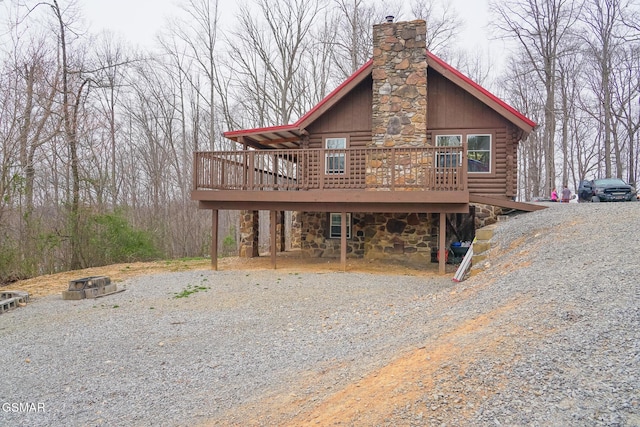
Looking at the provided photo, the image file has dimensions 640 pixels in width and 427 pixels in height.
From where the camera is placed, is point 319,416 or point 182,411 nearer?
point 319,416

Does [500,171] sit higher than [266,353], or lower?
higher

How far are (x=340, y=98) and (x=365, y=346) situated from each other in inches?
363

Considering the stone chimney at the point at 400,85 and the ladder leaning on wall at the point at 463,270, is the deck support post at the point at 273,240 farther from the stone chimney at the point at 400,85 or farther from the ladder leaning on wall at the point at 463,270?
the ladder leaning on wall at the point at 463,270

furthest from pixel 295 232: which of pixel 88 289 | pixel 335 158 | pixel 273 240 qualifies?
pixel 88 289

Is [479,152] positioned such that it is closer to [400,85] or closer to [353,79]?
[400,85]

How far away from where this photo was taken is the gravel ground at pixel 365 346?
2809 millimetres

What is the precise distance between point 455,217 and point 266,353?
9.83 meters

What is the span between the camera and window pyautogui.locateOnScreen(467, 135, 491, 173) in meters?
12.3

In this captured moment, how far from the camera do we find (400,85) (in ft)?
38.9

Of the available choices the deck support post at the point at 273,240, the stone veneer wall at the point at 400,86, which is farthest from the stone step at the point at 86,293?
the stone veneer wall at the point at 400,86

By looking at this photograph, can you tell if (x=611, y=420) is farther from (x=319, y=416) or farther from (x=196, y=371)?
(x=196, y=371)

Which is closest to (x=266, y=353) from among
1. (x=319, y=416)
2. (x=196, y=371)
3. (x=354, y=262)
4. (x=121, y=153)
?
(x=196, y=371)

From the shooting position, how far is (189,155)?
26516 millimetres

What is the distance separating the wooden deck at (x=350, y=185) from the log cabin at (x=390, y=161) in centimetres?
3
